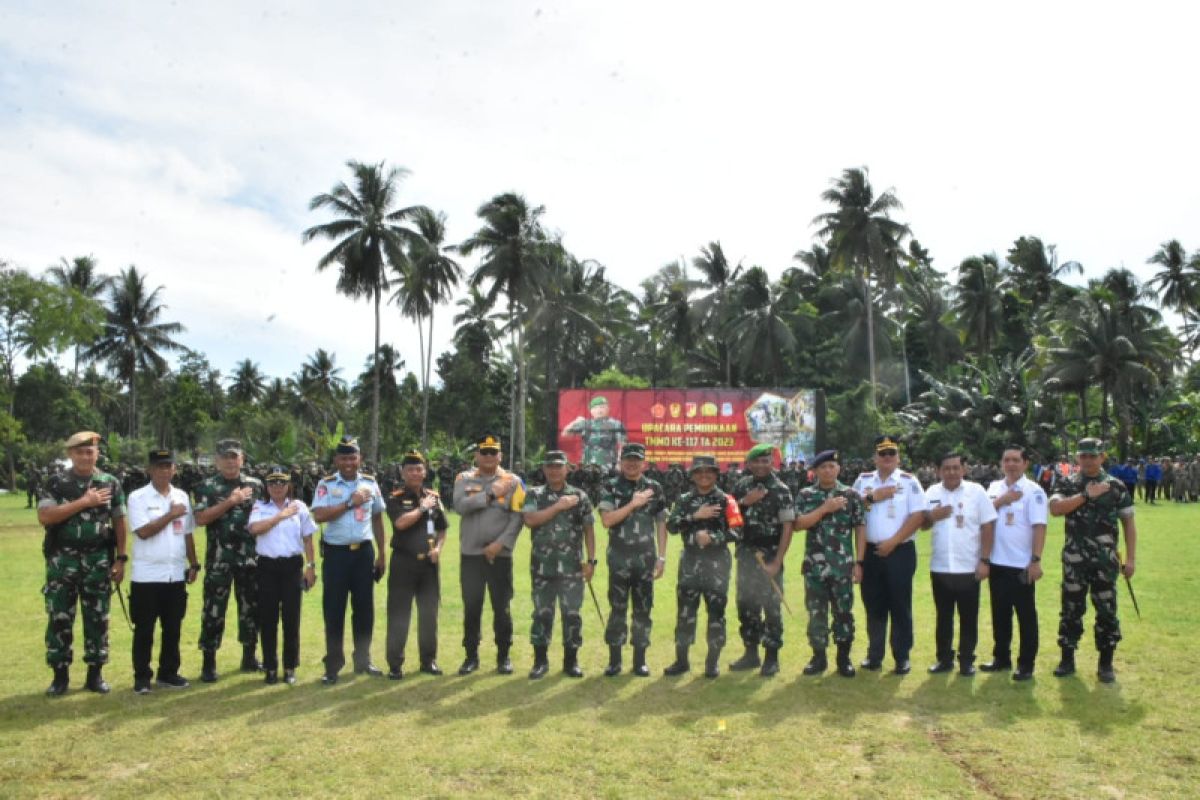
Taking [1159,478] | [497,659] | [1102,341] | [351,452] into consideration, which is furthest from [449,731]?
[1102,341]

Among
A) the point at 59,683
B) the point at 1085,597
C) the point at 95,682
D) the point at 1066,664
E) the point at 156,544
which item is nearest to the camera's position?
the point at 59,683

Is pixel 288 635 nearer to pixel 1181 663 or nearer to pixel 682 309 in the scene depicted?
pixel 1181 663

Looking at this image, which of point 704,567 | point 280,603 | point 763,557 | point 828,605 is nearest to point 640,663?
point 704,567

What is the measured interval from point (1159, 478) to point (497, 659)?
27.3 m

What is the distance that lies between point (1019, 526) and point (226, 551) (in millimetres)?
5719

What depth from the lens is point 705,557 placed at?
22.5ft

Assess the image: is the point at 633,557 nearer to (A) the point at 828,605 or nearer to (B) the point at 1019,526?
(A) the point at 828,605

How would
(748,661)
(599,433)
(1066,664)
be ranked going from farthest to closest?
(599,433) → (748,661) → (1066,664)

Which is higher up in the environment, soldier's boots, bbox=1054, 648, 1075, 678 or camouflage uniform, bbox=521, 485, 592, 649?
camouflage uniform, bbox=521, 485, 592, 649

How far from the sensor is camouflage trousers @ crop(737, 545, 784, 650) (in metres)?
6.91

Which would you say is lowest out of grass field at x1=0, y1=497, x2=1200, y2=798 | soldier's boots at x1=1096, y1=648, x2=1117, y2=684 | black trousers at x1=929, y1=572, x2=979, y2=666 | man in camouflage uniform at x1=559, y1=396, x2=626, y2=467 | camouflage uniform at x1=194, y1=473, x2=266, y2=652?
grass field at x1=0, y1=497, x2=1200, y2=798

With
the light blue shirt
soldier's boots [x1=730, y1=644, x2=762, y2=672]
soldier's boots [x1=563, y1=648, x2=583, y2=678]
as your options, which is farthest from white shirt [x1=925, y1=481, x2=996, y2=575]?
the light blue shirt

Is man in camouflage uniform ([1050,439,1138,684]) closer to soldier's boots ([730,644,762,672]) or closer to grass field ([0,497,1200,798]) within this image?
grass field ([0,497,1200,798])

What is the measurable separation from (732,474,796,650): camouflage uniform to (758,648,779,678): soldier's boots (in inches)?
1.4
